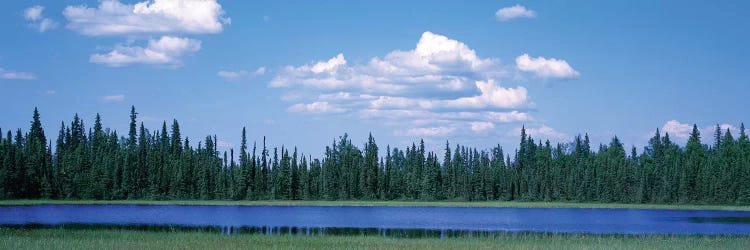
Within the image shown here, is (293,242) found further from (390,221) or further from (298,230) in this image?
(390,221)

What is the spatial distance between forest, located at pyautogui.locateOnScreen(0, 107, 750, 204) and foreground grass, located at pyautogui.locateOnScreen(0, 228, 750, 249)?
93657 mm

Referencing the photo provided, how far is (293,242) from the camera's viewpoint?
167 feet

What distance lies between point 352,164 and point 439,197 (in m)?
19.7

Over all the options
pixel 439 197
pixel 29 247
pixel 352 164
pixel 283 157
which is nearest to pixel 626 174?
pixel 439 197

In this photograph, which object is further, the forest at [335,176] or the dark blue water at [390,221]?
the forest at [335,176]

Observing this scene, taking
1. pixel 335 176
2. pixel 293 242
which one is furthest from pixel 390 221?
pixel 335 176

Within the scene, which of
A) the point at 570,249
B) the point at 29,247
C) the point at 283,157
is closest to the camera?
the point at 29,247

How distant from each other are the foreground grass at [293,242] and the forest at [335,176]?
93657 mm

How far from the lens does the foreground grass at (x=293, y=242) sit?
153 feet

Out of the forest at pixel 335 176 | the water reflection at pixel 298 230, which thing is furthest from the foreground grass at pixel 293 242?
the forest at pixel 335 176

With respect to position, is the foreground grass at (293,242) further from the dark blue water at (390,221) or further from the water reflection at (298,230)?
the dark blue water at (390,221)

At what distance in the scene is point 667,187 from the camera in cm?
16200

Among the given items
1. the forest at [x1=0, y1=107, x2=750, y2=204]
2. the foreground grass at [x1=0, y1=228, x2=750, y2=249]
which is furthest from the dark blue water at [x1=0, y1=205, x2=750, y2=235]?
the forest at [x1=0, y1=107, x2=750, y2=204]

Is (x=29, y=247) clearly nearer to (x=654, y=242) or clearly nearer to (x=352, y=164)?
(x=654, y=242)
